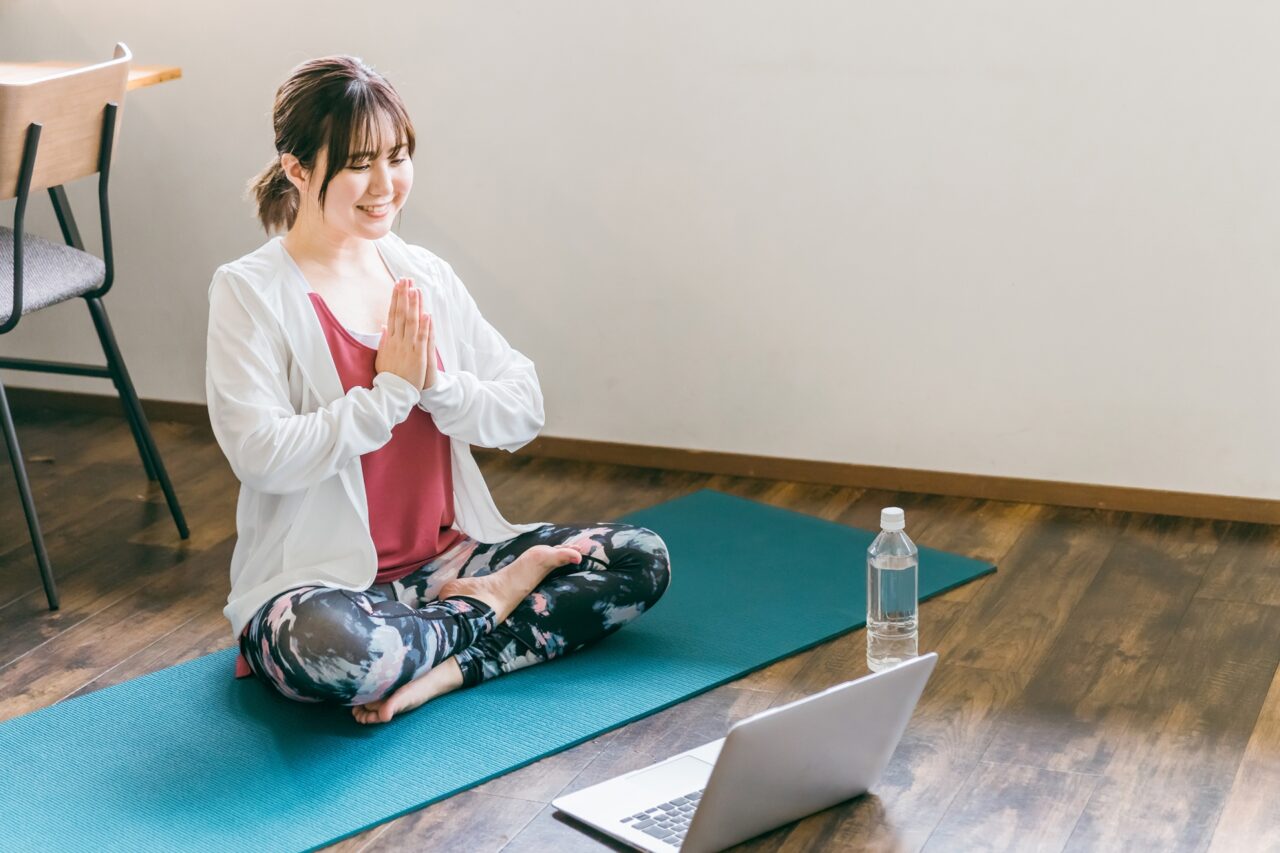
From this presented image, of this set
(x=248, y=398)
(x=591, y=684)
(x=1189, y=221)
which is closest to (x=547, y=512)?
(x=591, y=684)

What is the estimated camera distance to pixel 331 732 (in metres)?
1.95

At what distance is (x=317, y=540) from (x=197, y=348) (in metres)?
1.43

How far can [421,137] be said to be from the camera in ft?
9.88

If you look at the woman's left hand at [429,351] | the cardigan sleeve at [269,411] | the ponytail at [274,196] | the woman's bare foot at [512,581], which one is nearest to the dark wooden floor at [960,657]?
the woman's bare foot at [512,581]

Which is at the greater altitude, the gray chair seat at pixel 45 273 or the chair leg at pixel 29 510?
the gray chair seat at pixel 45 273

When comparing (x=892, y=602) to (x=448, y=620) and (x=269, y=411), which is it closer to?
(x=448, y=620)

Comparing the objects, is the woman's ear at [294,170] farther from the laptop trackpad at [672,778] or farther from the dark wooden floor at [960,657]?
the laptop trackpad at [672,778]

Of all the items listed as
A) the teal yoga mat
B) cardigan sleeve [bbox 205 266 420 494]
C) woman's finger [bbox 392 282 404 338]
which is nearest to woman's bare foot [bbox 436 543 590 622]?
the teal yoga mat

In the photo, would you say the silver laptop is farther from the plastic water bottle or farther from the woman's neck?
the woman's neck

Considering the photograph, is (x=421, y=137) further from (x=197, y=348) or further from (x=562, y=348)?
(x=197, y=348)

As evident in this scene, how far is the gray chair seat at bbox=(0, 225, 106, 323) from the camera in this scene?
2453 mm

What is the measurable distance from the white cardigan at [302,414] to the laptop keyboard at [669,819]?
1.66ft

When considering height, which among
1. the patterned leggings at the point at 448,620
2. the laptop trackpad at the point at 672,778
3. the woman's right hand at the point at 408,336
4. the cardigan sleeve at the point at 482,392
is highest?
the woman's right hand at the point at 408,336

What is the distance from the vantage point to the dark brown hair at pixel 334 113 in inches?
75.9
